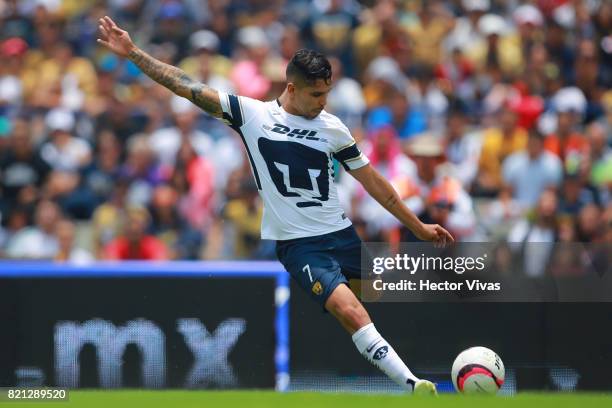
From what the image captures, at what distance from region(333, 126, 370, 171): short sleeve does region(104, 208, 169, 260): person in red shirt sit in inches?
202

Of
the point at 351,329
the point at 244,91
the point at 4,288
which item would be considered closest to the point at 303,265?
the point at 351,329

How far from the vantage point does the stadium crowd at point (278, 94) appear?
13898mm

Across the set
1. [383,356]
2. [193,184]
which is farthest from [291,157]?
[193,184]

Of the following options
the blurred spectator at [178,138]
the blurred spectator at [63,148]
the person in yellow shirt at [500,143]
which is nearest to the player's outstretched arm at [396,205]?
the person in yellow shirt at [500,143]

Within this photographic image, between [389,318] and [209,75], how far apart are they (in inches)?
273

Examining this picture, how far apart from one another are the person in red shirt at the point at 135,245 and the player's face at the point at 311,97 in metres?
5.19

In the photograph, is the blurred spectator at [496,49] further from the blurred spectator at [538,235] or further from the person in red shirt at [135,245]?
the person in red shirt at [135,245]

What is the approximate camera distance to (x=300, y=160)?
28.3 feet

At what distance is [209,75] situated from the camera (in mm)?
16594

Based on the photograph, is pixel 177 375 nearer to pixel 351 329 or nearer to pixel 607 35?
pixel 351 329

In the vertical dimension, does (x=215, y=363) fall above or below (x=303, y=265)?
below

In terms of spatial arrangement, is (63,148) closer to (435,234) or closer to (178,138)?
(178,138)

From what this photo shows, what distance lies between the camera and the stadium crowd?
13898 mm

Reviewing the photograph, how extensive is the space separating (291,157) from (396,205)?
872 millimetres
